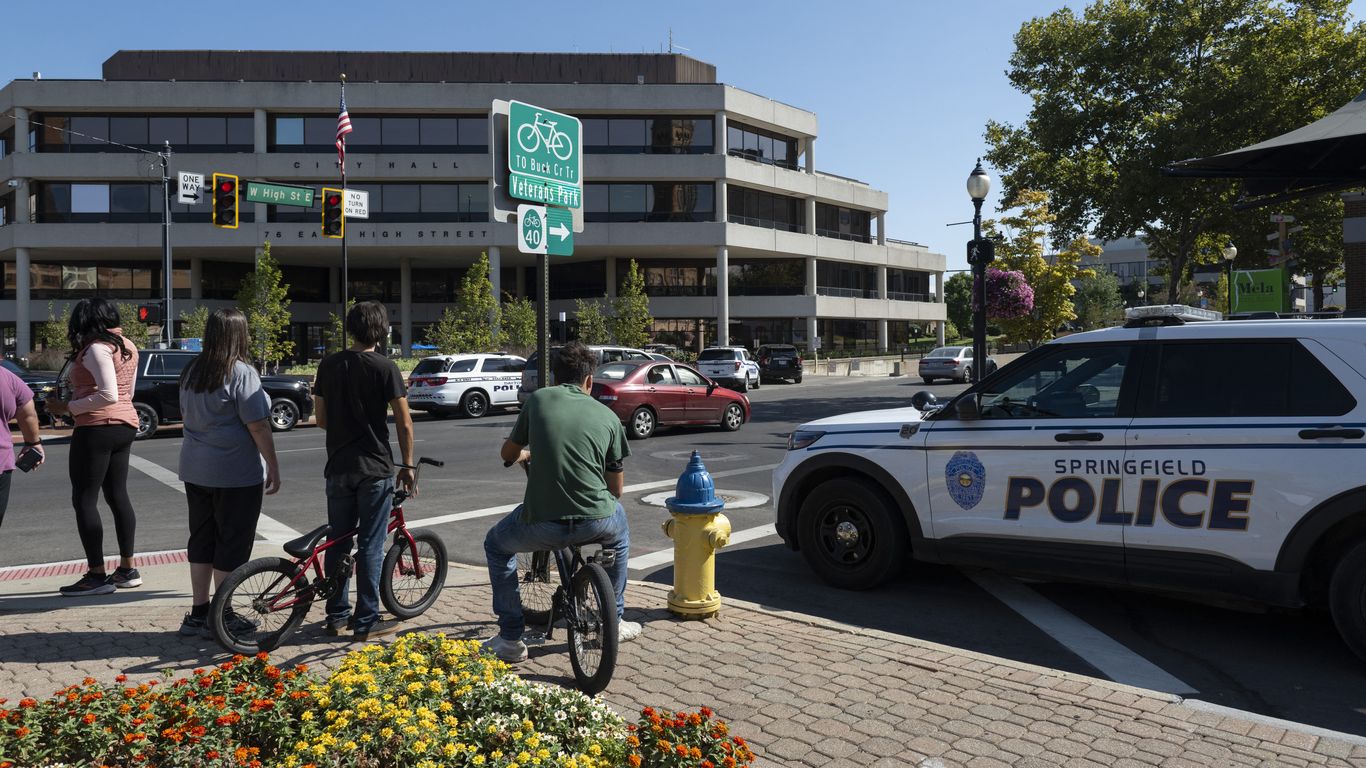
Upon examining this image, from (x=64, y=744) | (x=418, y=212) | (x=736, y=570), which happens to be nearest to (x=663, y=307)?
(x=418, y=212)

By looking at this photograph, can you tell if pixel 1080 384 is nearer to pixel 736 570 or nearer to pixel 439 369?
pixel 736 570

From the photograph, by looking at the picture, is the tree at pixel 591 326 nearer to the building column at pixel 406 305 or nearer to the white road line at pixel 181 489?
the building column at pixel 406 305

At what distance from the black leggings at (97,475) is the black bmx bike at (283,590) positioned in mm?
1682

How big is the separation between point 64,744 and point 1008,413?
16.7 feet

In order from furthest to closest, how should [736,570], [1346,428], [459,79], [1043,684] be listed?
[459,79] → [736,570] → [1346,428] → [1043,684]

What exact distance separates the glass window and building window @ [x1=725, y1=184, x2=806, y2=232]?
49906 mm

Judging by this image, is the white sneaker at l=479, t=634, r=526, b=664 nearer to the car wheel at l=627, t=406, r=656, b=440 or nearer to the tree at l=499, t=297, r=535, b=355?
the car wheel at l=627, t=406, r=656, b=440

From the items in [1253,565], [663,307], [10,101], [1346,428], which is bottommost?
[1253,565]

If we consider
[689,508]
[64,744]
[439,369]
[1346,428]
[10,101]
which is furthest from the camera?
[10,101]

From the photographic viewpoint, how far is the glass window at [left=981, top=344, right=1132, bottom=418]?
225 inches

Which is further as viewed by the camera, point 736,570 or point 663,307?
point 663,307

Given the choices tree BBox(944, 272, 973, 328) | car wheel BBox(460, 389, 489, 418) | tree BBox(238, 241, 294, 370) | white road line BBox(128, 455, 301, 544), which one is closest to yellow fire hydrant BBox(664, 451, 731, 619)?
white road line BBox(128, 455, 301, 544)

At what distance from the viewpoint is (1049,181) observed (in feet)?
86.4

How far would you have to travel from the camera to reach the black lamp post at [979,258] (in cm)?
1521
